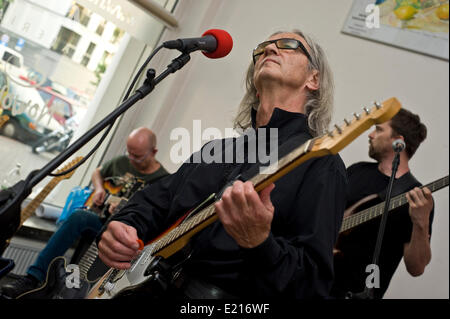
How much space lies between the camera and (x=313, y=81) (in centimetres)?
173

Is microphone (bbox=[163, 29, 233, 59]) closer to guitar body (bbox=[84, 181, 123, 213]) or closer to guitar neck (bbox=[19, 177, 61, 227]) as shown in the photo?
guitar neck (bbox=[19, 177, 61, 227])

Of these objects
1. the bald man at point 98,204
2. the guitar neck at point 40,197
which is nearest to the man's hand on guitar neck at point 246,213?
the guitar neck at point 40,197

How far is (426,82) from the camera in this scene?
3.27m

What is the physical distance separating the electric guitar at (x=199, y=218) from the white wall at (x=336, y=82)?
2.13 meters

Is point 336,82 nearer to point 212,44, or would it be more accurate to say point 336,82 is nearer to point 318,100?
point 318,100

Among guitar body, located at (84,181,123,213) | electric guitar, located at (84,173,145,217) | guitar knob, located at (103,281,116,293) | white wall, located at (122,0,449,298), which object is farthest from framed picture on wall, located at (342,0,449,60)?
guitar knob, located at (103,281,116,293)

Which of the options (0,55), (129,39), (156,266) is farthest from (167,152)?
(156,266)

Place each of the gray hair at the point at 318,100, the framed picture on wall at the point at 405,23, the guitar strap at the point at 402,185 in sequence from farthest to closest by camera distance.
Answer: the framed picture on wall at the point at 405,23 < the guitar strap at the point at 402,185 < the gray hair at the point at 318,100

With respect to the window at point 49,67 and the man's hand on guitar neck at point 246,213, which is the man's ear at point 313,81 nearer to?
the man's hand on guitar neck at point 246,213

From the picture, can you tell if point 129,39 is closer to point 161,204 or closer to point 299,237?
point 161,204

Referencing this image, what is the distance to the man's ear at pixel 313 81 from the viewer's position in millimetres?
1718

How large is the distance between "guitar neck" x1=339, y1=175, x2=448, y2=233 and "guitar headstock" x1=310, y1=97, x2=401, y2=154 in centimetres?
140

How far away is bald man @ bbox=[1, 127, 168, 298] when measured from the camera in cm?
294
